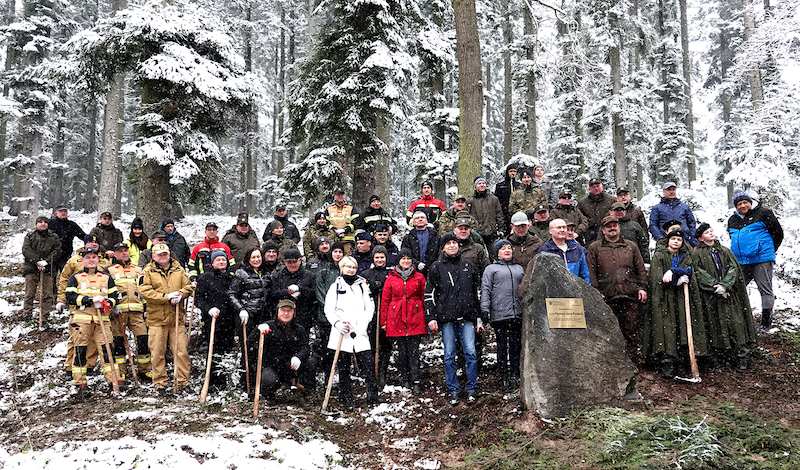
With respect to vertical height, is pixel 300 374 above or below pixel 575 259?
below

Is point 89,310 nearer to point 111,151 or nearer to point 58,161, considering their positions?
point 111,151

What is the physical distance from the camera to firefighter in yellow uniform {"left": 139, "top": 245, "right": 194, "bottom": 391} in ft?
22.7

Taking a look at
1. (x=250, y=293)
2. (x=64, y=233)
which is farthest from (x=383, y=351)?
(x=64, y=233)

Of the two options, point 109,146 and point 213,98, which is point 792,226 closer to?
point 213,98

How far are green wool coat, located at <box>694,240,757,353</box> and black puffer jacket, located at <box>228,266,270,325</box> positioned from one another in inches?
253

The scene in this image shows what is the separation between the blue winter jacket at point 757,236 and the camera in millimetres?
7050

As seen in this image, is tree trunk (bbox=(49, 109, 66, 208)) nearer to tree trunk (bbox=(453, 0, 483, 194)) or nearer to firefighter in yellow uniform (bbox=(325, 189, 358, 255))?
firefighter in yellow uniform (bbox=(325, 189, 358, 255))

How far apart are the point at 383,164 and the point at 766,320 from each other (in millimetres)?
9451

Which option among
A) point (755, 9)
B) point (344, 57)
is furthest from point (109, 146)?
point (755, 9)

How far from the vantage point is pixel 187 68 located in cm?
1130

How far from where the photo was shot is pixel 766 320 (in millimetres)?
7348

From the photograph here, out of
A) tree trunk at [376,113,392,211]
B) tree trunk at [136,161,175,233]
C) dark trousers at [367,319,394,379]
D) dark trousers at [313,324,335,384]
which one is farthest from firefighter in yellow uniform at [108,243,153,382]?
tree trunk at [376,113,392,211]

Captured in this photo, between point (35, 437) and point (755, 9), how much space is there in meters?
17.6

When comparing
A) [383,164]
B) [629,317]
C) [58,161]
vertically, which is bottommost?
[629,317]
